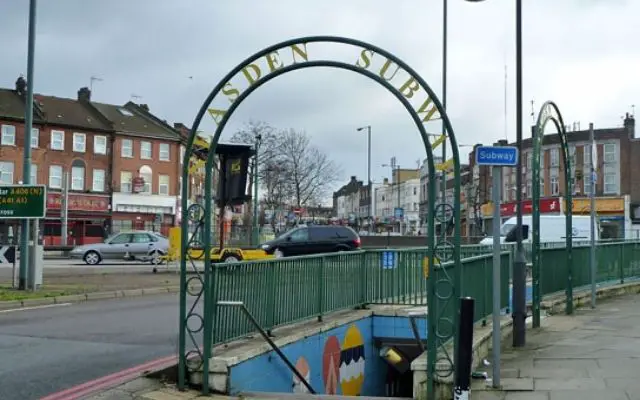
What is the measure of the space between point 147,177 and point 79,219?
7.92 metres

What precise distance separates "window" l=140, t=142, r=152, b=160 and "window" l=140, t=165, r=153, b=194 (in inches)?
35.8

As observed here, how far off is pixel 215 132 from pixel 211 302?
1938 mm

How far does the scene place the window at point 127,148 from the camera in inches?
2293

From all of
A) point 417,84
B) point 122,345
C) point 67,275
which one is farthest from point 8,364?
point 67,275

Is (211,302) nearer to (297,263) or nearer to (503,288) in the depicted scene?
(297,263)

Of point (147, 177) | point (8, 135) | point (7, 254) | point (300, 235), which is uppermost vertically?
point (8, 135)

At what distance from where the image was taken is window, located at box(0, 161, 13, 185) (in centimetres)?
5102

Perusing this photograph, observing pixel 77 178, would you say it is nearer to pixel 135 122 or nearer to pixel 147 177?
pixel 147 177

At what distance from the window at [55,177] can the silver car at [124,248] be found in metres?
23.9

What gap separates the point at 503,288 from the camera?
11.9m

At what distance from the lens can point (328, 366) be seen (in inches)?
391

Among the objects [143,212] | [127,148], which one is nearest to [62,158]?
[127,148]

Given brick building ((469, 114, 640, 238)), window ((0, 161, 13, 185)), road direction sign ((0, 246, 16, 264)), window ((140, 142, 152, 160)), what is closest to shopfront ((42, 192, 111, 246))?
window ((0, 161, 13, 185))

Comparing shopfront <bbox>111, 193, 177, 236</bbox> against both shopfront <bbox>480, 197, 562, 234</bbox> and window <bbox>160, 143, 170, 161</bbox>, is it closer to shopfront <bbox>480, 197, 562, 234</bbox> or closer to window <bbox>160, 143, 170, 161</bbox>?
window <bbox>160, 143, 170, 161</bbox>
